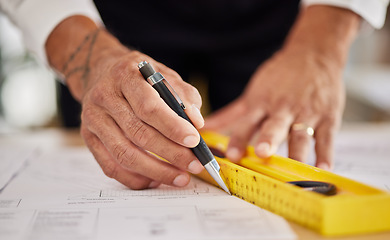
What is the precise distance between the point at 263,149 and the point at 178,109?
21 centimetres

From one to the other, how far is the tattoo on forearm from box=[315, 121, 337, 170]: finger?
51 cm

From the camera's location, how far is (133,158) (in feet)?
2.07

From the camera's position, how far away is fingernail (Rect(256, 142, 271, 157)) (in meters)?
0.71

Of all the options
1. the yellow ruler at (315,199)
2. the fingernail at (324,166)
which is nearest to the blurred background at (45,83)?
the fingernail at (324,166)

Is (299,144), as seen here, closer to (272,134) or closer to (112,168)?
(272,134)

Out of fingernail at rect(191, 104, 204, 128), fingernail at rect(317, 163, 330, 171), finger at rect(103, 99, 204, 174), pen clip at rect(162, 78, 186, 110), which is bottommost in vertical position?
fingernail at rect(317, 163, 330, 171)

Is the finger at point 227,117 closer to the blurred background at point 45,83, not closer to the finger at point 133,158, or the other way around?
the finger at point 133,158

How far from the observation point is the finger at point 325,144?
2.52 ft

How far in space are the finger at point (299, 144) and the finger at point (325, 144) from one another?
0.08ft

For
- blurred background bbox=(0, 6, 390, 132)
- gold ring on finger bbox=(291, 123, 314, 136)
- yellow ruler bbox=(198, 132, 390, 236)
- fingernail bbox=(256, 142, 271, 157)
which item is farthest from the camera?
blurred background bbox=(0, 6, 390, 132)

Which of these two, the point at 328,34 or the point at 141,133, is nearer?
the point at 141,133

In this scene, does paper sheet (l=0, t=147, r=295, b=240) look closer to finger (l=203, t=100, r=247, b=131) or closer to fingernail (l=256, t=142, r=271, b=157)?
fingernail (l=256, t=142, r=271, b=157)

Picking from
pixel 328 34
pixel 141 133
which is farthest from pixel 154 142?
pixel 328 34

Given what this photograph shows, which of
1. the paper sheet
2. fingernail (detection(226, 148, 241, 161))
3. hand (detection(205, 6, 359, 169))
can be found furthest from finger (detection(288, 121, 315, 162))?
the paper sheet
